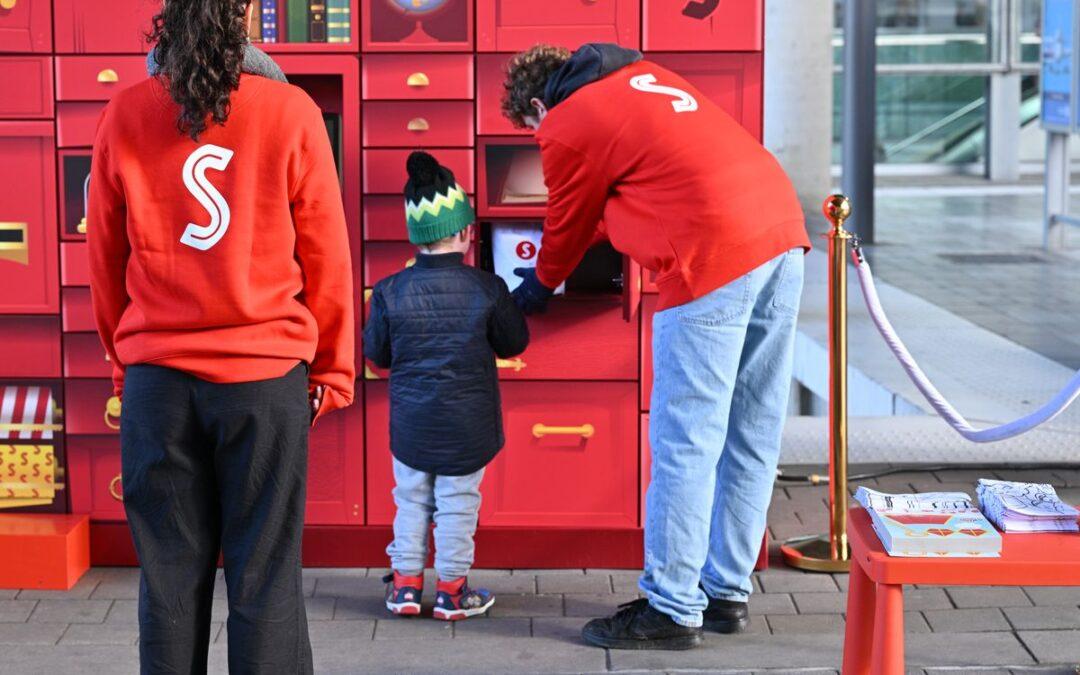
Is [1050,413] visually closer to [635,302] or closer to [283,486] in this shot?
[635,302]

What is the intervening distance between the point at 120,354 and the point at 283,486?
0.40 meters

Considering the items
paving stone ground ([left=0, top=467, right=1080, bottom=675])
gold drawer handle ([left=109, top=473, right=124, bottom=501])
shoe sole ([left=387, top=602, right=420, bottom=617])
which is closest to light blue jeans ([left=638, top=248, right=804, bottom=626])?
paving stone ground ([left=0, top=467, right=1080, bottom=675])

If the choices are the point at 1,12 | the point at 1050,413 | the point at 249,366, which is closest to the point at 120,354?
the point at 249,366

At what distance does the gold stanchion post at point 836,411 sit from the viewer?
179 inches

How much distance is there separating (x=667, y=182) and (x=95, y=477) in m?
2.03

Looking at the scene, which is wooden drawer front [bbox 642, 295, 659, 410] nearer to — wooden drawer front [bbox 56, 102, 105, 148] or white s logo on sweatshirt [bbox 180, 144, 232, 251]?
wooden drawer front [bbox 56, 102, 105, 148]

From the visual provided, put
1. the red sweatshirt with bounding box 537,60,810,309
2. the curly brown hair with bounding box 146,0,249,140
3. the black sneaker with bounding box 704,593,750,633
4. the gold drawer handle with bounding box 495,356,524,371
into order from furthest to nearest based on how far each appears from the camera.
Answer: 1. the gold drawer handle with bounding box 495,356,524,371
2. the black sneaker with bounding box 704,593,750,633
3. the red sweatshirt with bounding box 537,60,810,309
4. the curly brown hair with bounding box 146,0,249,140

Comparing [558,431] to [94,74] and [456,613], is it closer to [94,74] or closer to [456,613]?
[456,613]

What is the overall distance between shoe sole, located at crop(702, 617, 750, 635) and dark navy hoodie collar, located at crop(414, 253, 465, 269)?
3.86 feet

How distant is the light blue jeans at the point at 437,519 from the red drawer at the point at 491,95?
0.99 meters

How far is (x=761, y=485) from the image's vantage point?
13.3ft

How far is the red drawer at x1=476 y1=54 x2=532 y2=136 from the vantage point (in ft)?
14.3

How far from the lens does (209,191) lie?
9.17 ft

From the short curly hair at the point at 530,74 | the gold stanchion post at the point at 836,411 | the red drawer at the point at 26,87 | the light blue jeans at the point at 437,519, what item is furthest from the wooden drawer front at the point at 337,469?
the gold stanchion post at the point at 836,411
